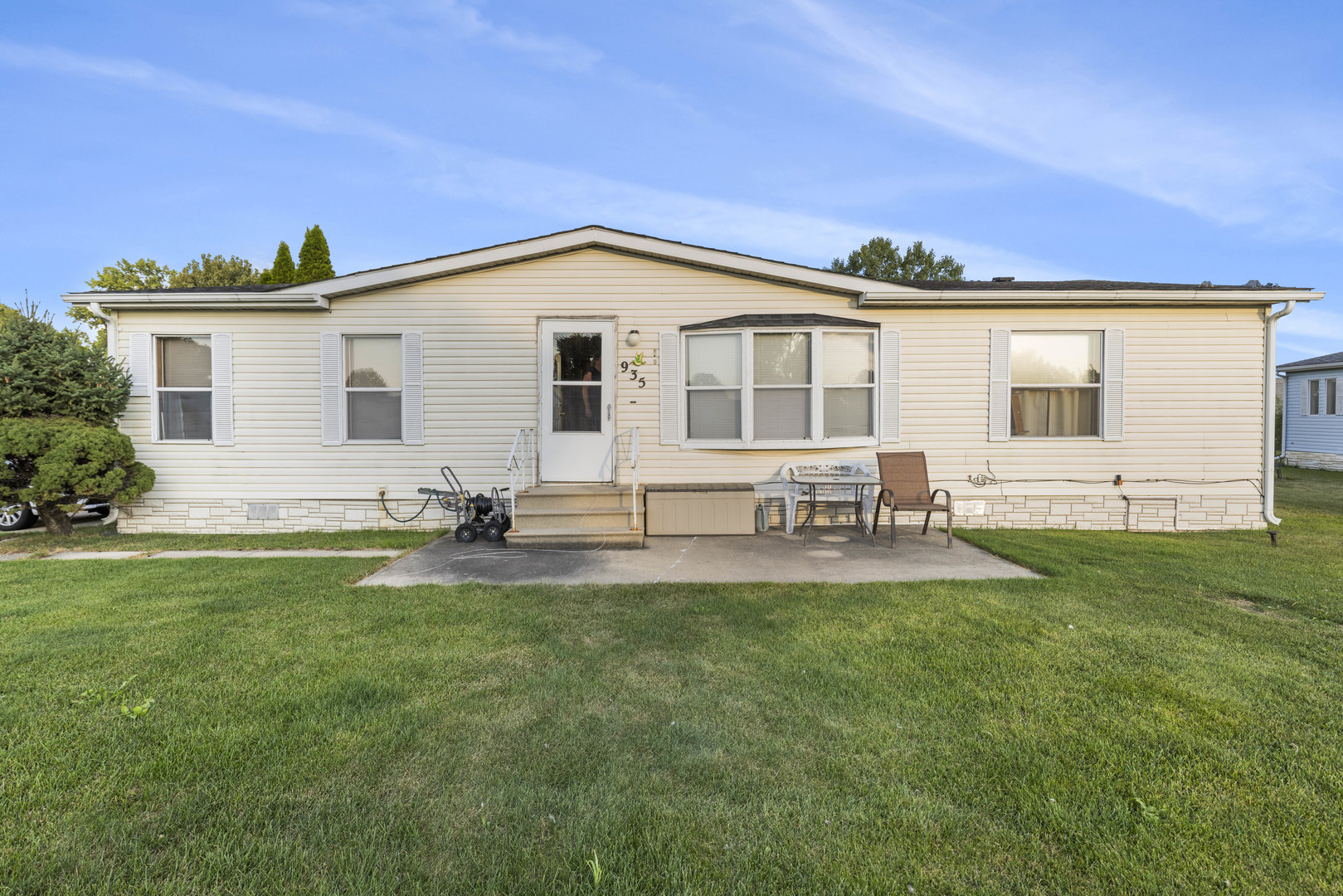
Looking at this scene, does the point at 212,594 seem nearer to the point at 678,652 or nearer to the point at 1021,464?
Answer: the point at 678,652

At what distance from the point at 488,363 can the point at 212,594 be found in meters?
3.87

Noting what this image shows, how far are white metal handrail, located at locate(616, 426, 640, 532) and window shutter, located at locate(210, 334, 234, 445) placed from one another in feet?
16.9

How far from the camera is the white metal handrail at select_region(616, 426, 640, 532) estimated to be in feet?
20.2

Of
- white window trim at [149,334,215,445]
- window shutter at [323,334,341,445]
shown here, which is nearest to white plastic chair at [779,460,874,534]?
window shutter at [323,334,341,445]

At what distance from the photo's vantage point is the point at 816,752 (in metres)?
2.17

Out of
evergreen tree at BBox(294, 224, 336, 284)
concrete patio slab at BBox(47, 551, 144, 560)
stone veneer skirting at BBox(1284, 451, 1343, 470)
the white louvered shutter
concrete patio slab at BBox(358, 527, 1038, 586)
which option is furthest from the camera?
evergreen tree at BBox(294, 224, 336, 284)

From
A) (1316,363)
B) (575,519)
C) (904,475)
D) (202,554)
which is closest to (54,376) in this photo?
(202,554)

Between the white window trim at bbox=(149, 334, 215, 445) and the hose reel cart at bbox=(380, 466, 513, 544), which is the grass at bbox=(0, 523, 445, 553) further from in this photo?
the white window trim at bbox=(149, 334, 215, 445)

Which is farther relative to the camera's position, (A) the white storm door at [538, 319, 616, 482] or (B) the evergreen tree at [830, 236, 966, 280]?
(B) the evergreen tree at [830, 236, 966, 280]

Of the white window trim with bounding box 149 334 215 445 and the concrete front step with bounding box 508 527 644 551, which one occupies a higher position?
the white window trim with bounding box 149 334 215 445

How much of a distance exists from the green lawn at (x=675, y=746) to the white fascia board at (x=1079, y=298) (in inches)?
A: 168

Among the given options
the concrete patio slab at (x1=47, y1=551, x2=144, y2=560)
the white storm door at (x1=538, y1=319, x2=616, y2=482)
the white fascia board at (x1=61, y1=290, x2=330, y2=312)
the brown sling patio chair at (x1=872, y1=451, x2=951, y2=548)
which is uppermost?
the white fascia board at (x1=61, y1=290, x2=330, y2=312)

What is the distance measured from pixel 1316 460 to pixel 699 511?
21.7 meters

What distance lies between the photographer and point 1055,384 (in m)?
7.32
